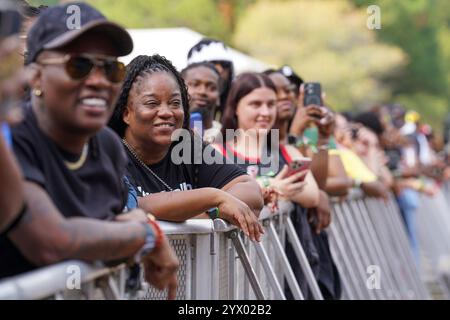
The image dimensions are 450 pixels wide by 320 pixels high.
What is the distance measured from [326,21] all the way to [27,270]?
160 ft

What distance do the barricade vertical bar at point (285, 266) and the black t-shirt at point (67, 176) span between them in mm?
2804

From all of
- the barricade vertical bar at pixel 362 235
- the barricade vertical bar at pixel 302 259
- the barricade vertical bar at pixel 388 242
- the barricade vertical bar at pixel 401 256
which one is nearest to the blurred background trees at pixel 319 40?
the barricade vertical bar at pixel 401 256

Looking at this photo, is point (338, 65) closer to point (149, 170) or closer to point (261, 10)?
point (261, 10)

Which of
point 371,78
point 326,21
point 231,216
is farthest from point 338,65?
point 231,216

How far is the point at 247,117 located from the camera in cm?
805

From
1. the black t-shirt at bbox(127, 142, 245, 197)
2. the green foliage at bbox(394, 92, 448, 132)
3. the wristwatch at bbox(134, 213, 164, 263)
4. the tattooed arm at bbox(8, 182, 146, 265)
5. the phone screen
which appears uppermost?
the green foliage at bbox(394, 92, 448, 132)

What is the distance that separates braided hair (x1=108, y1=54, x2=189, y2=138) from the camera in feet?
20.3

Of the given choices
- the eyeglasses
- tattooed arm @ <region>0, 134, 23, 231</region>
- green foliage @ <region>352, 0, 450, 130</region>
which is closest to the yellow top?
the eyeglasses

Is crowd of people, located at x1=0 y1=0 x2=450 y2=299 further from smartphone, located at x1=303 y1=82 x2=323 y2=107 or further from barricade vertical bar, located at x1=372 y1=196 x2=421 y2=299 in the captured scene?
barricade vertical bar, located at x1=372 y1=196 x2=421 y2=299

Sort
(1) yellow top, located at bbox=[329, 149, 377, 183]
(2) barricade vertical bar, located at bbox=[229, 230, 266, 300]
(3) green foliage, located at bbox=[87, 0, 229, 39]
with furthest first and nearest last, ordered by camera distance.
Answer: (3) green foliage, located at bbox=[87, 0, 229, 39], (1) yellow top, located at bbox=[329, 149, 377, 183], (2) barricade vertical bar, located at bbox=[229, 230, 266, 300]

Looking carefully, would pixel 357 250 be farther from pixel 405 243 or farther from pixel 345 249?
pixel 405 243

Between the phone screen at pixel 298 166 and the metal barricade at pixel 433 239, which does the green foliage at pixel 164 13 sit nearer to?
the metal barricade at pixel 433 239

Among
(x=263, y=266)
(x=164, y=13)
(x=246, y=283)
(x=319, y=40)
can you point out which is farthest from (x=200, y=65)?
(x=319, y=40)

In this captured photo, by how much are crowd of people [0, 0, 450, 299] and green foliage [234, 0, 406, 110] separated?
3817 cm
